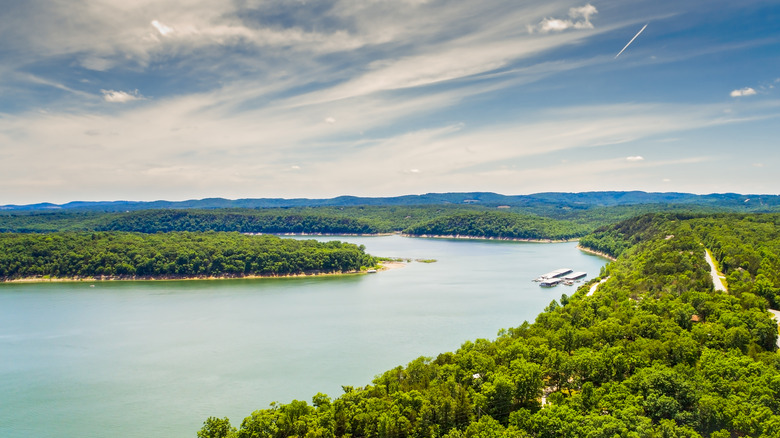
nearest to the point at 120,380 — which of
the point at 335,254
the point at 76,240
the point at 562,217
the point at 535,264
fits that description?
the point at 335,254

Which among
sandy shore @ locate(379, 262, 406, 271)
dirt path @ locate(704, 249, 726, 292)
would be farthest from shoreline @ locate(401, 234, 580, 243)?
dirt path @ locate(704, 249, 726, 292)

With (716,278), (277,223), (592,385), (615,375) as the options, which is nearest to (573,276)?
(716,278)

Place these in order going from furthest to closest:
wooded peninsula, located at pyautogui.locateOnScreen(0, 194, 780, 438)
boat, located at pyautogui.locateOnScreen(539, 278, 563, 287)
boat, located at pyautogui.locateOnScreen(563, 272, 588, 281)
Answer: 1. boat, located at pyautogui.locateOnScreen(563, 272, 588, 281)
2. boat, located at pyautogui.locateOnScreen(539, 278, 563, 287)
3. wooded peninsula, located at pyautogui.locateOnScreen(0, 194, 780, 438)

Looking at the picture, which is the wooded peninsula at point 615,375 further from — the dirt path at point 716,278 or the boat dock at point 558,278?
the boat dock at point 558,278

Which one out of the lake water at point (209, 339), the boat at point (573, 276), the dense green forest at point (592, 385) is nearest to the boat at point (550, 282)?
the boat at point (573, 276)

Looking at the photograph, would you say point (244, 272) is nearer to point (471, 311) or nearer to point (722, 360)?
point (471, 311)

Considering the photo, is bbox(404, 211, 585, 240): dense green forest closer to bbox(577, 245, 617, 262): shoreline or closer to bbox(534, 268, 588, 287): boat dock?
bbox(577, 245, 617, 262): shoreline

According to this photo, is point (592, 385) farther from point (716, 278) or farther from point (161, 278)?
point (161, 278)
